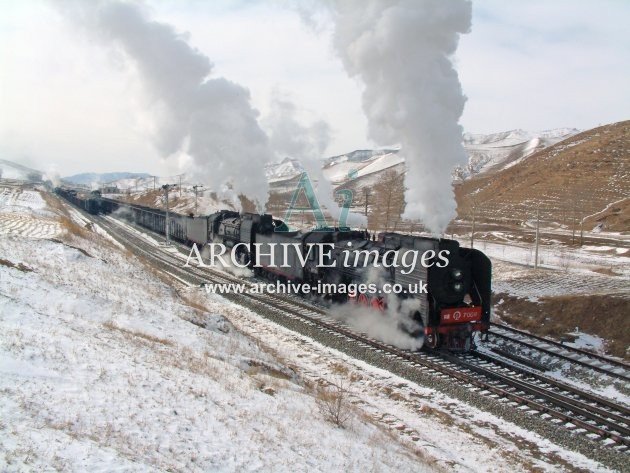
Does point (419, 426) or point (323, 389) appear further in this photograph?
point (323, 389)

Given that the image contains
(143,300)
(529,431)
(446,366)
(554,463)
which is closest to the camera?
(554,463)

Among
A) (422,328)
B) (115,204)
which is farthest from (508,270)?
(115,204)

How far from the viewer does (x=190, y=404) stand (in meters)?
7.06

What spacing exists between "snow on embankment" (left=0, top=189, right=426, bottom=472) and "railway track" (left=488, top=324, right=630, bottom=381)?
752 cm

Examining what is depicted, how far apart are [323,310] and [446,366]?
22.0ft

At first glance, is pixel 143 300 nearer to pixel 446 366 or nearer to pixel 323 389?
pixel 323 389

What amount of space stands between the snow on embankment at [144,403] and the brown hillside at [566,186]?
52342 millimetres

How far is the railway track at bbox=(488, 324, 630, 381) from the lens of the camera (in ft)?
41.1

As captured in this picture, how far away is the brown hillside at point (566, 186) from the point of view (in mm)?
65125

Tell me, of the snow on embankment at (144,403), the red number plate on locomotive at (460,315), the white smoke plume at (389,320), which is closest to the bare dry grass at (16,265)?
the snow on embankment at (144,403)

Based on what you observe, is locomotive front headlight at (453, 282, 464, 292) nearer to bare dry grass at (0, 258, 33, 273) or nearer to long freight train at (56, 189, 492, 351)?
long freight train at (56, 189, 492, 351)

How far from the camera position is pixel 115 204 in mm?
73125

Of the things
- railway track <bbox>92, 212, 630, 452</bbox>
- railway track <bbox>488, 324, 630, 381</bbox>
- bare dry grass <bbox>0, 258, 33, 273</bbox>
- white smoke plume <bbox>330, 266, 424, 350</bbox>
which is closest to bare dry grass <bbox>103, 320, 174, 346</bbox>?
bare dry grass <bbox>0, 258, 33, 273</bbox>

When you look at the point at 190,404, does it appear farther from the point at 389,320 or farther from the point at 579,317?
the point at 579,317
